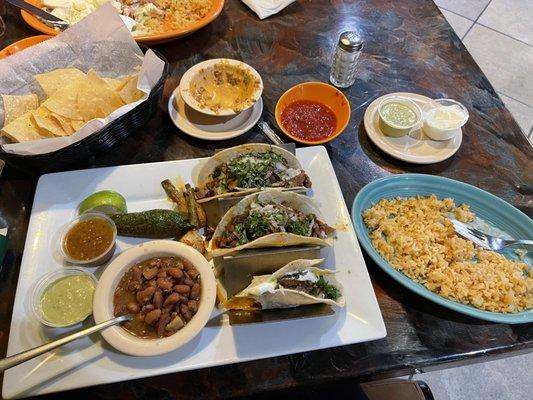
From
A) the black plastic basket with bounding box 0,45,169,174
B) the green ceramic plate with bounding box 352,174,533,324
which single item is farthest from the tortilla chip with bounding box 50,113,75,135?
the green ceramic plate with bounding box 352,174,533,324

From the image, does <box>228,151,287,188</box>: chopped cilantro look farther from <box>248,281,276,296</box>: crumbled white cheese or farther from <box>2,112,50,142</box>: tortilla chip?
<box>2,112,50,142</box>: tortilla chip

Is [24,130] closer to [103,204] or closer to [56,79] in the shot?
[56,79]

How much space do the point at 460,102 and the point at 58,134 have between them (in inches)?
84.3

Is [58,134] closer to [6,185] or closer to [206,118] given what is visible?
[6,185]

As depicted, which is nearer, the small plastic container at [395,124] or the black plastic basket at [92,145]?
the black plastic basket at [92,145]

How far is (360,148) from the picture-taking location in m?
2.13

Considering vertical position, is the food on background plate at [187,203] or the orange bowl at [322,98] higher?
the orange bowl at [322,98]

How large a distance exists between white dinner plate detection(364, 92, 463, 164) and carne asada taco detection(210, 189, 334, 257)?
0.68m

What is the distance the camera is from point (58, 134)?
1.76 metres

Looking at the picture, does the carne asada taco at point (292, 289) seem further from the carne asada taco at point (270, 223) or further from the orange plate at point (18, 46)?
the orange plate at point (18, 46)

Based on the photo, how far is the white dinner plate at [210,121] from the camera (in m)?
2.04

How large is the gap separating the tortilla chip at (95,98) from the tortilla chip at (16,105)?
250 millimetres

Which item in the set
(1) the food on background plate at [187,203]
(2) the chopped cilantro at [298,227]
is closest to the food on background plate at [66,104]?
(1) the food on background plate at [187,203]

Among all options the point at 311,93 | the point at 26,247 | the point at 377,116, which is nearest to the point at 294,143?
the point at 311,93
